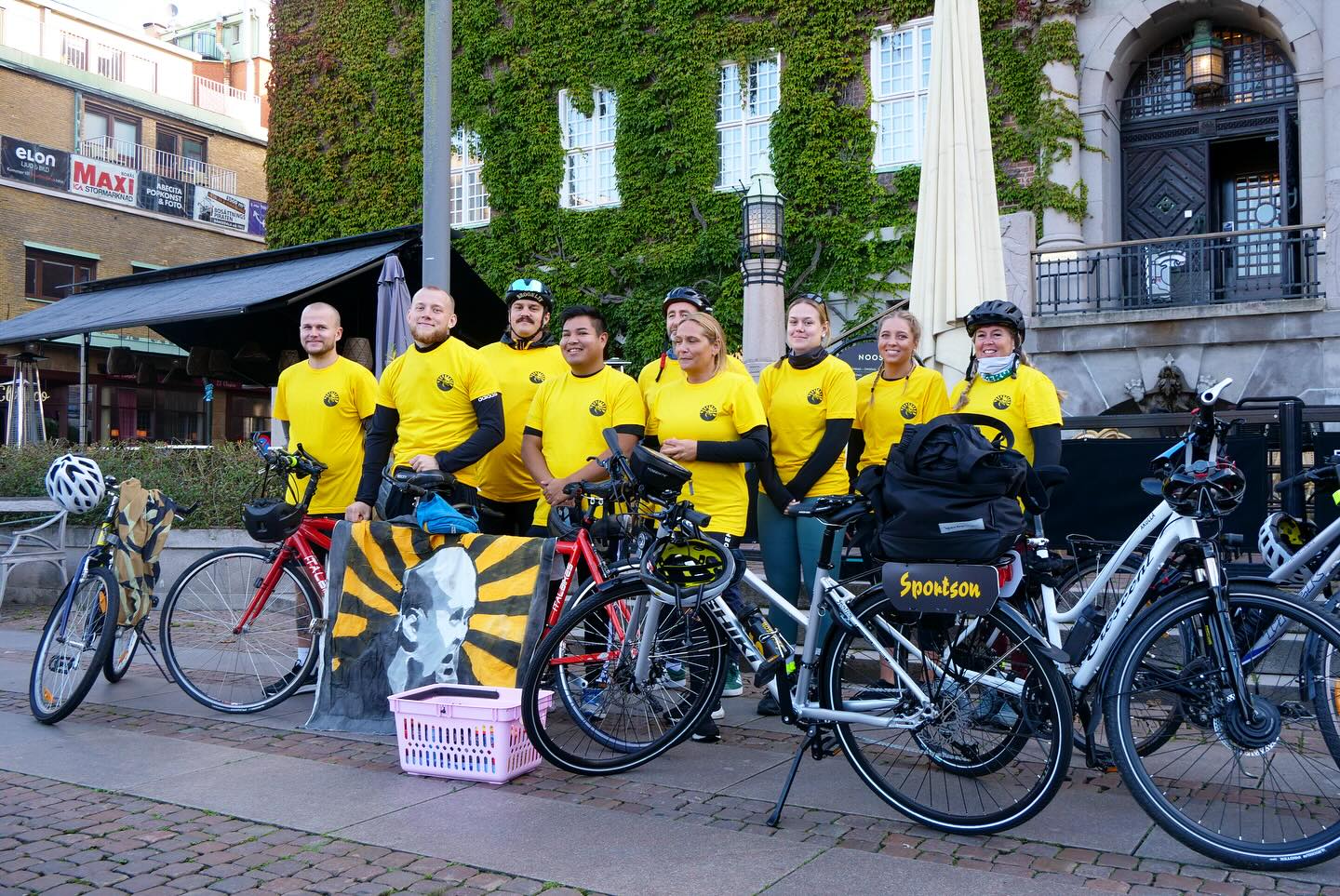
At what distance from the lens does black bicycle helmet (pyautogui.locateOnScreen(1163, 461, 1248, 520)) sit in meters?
3.81

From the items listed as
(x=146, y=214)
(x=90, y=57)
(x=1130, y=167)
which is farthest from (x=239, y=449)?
(x=90, y=57)

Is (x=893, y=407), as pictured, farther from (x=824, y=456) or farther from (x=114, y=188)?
(x=114, y=188)

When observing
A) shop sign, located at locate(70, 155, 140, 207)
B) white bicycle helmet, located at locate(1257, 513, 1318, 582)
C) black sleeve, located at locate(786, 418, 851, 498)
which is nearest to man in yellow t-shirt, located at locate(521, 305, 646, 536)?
black sleeve, located at locate(786, 418, 851, 498)

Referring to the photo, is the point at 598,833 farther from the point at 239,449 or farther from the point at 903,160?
the point at 903,160

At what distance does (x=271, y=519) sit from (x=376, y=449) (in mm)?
618

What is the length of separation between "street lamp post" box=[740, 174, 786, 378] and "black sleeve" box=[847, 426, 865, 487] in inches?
249

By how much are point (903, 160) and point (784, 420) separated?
1255 centimetres

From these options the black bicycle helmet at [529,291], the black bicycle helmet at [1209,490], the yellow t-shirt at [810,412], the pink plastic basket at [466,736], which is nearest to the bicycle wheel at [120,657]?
the pink plastic basket at [466,736]

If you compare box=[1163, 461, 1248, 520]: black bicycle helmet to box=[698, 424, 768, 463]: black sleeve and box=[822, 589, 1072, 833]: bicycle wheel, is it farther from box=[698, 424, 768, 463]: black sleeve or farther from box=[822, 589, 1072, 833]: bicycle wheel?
box=[698, 424, 768, 463]: black sleeve

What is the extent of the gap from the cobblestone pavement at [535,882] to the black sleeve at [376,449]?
139cm

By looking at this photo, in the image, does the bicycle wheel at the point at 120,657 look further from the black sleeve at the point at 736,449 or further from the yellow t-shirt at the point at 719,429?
the black sleeve at the point at 736,449

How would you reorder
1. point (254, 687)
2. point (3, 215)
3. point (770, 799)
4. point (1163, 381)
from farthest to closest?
point (3, 215) < point (1163, 381) < point (254, 687) < point (770, 799)

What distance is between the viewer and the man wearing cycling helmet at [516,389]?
6336mm

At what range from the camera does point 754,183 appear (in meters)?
16.3
